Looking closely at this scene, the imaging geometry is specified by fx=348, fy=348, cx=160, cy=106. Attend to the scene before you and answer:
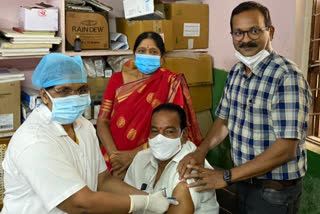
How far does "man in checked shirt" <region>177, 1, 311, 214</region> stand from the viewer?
146 cm

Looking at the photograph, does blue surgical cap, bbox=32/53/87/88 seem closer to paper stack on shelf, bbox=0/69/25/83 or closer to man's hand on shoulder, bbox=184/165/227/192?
man's hand on shoulder, bbox=184/165/227/192

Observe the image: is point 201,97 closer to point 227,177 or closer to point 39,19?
point 39,19

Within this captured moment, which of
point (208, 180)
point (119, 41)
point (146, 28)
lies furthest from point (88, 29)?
point (208, 180)

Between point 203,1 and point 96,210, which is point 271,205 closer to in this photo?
point 96,210

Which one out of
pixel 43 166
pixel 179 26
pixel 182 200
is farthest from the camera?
pixel 179 26

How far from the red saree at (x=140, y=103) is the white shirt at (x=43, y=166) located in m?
0.87

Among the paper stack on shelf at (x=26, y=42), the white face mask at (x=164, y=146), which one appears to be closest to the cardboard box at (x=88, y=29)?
the paper stack on shelf at (x=26, y=42)

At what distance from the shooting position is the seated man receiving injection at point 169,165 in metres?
1.53

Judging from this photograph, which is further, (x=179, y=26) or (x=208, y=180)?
(x=179, y=26)

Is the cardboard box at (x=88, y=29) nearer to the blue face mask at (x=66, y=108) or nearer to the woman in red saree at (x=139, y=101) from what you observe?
the woman in red saree at (x=139, y=101)

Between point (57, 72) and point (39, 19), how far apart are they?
4.34 feet

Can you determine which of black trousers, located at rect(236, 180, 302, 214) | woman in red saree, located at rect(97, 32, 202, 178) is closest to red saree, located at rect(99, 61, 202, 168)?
woman in red saree, located at rect(97, 32, 202, 178)

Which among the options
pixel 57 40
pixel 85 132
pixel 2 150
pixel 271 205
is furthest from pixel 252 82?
pixel 2 150

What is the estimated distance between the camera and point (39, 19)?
2.44 m
